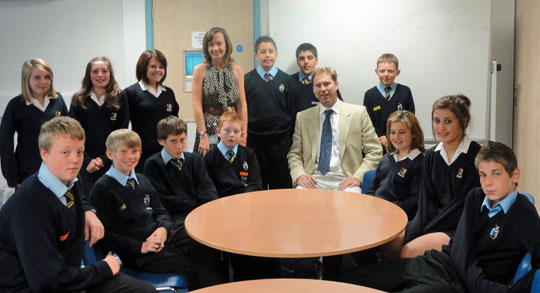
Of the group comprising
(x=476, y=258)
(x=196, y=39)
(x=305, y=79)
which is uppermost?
(x=196, y=39)

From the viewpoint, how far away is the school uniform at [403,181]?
3.07m

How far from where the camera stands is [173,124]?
10.5 ft

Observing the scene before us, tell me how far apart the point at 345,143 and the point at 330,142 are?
0.12 metres

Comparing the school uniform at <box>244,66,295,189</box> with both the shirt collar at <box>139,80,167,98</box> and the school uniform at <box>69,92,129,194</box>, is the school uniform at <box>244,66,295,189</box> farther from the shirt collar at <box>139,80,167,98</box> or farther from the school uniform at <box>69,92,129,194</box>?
the school uniform at <box>69,92,129,194</box>

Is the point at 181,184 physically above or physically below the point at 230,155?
below

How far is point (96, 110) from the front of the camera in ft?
11.5

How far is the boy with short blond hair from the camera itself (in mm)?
3490

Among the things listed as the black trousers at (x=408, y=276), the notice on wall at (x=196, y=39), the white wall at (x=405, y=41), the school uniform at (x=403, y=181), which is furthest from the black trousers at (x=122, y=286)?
the notice on wall at (x=196, y=39)

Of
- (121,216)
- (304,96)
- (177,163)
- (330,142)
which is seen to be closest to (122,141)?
(121,216)

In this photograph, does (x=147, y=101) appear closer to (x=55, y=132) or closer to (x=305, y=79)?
(x=305, y=79)

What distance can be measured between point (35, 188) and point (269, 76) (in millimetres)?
2476

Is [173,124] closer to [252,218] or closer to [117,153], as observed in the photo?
[117,153]

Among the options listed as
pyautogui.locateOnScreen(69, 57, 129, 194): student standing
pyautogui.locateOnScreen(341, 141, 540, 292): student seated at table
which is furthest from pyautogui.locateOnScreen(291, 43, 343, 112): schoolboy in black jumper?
pyautogui.locateOnScreen(341, 141, 540, 292): student seated at table

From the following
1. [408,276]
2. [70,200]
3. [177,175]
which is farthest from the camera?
[177,175]
